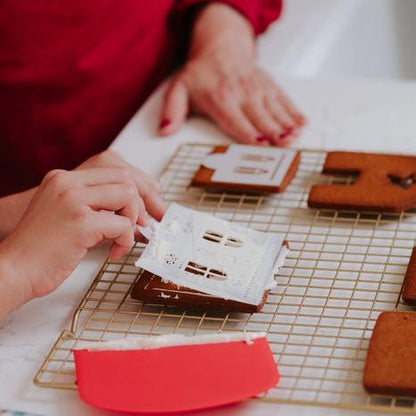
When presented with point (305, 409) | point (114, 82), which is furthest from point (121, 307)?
point (114, 82)

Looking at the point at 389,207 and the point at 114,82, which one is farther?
the point at 114,82

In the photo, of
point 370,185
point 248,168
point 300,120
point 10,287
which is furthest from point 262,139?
point 10,287

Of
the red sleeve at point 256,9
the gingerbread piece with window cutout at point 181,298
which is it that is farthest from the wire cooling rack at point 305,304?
the red sleeve at point 256,9

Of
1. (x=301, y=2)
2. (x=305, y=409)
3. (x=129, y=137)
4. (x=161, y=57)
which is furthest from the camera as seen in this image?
(x=301, y=2)

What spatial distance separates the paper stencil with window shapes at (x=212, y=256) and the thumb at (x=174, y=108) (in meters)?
0.34

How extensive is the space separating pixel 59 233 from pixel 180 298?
0.15 m

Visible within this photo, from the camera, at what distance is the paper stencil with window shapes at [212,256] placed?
90cm

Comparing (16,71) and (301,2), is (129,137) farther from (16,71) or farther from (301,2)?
(301,2)

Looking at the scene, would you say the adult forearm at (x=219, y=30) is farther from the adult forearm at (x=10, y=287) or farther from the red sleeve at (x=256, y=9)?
the adult forearm at (x=10, y=287)

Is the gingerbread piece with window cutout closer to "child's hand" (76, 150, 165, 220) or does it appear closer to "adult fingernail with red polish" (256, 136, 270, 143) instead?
"child's hand" (76, 150, 165, 220)

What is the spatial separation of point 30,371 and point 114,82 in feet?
2.76

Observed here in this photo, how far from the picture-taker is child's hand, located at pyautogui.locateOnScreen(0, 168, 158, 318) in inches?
35.2

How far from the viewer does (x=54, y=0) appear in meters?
1.43

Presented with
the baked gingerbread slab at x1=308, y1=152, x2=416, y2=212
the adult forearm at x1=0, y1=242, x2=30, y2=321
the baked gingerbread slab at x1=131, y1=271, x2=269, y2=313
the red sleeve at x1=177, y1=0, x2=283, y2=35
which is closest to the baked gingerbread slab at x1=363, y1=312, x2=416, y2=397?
the baked gingerbread slab at x1=131, y1=271, x2=269, y2=313
